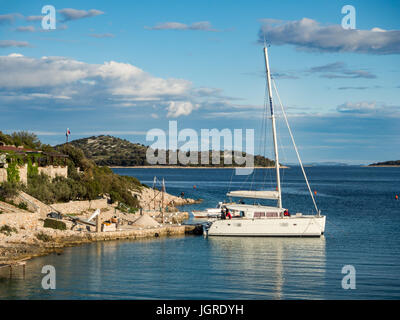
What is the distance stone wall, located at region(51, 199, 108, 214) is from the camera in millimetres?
42666

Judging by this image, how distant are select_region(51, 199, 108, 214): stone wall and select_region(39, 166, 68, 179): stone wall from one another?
5057mm

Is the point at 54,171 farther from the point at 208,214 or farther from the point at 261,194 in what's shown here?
the point at 261,194

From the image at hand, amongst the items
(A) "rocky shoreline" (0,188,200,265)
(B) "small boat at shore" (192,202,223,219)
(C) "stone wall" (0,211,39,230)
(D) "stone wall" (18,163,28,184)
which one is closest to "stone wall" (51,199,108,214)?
(A) "rocky shoreline" (0,188,200,265)

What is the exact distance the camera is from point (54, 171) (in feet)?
163

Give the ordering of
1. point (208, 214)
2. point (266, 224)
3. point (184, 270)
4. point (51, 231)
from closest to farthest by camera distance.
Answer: point (184, 270), point (51, 231), point (266, 224), point (208, 214)

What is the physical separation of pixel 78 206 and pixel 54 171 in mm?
6579

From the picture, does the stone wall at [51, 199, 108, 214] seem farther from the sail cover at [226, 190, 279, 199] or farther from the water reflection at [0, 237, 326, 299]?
the sail cover at [226, 190, 279, 199]

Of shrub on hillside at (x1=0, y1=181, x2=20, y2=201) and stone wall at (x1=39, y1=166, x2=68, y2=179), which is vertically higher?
stone wall at (x1=39, y1=166, x2=68, y2=179)

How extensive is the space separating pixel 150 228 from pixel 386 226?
2275 cm

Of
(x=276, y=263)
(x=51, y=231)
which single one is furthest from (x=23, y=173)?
(x=276, y=263)

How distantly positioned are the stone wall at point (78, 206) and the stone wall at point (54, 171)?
5.06m

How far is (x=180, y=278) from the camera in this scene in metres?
27.0
